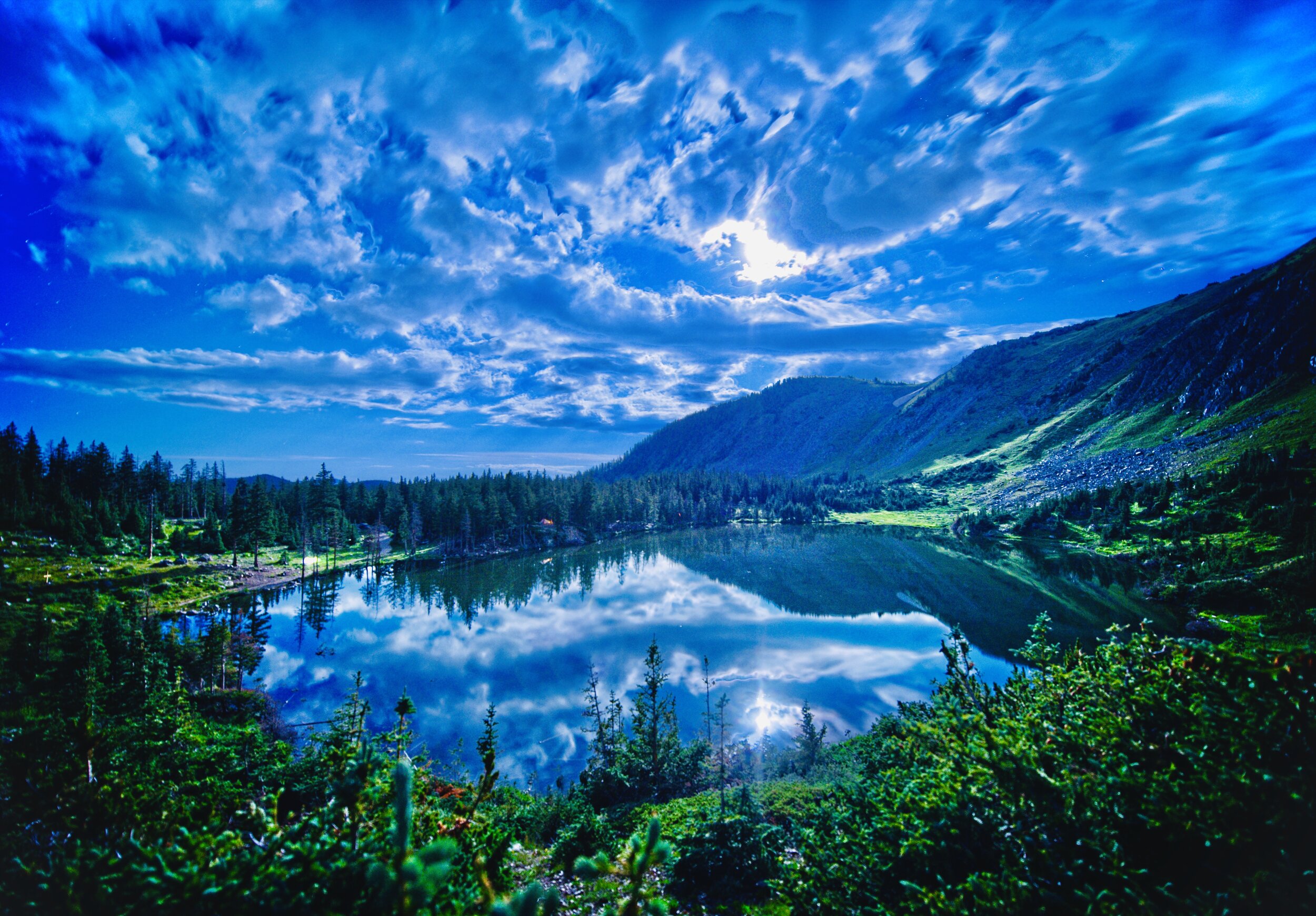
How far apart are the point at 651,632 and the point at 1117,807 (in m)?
58.2

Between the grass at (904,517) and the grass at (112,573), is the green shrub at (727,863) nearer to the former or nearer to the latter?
the grass at (112,573)

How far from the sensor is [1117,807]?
5609 mm

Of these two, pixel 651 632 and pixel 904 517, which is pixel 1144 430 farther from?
pixel 651 632

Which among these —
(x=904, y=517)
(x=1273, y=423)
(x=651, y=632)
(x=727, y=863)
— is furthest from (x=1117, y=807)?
(x=904, y=517)

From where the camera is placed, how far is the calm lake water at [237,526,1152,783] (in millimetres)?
39750

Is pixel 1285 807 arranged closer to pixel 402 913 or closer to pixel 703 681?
pixel 402 913

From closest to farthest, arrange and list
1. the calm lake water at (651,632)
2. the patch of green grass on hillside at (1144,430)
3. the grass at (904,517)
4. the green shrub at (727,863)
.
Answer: the green shrub at (727,863) → the calm lake water at (651,632) → the patch of green grass on hillside at (1144,430) → the grass at (904,517)

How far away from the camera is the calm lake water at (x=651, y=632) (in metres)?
39.8

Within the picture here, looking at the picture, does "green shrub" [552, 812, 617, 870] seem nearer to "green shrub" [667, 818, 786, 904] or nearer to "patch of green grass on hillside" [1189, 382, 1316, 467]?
"green shrub" [667, 818, 786, 904]

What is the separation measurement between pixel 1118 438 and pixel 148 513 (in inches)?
10823

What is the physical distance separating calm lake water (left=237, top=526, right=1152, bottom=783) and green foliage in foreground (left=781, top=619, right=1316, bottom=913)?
2354 centimetres

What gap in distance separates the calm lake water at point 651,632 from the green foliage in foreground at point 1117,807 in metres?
23.5

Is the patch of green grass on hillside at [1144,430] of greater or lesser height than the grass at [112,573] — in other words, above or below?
above

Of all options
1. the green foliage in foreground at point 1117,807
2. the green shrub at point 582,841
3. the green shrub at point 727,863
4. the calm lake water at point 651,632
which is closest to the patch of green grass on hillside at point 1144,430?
the calm lake water at point 651,632
